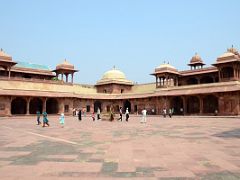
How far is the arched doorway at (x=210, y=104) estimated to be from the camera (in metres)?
33.8

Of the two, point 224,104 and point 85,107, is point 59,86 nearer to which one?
point 85,107

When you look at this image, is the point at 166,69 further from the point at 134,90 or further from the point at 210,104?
the point at 134,90

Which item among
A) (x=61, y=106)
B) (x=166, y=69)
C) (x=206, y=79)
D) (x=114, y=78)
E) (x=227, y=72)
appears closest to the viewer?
(x=227, y=72)

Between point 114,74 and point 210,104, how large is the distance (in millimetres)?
21865

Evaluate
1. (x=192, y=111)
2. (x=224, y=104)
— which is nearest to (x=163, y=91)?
(x=192, y=111)

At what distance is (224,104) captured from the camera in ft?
99.7

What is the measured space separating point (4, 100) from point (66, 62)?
16.0m

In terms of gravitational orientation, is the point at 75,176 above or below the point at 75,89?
below

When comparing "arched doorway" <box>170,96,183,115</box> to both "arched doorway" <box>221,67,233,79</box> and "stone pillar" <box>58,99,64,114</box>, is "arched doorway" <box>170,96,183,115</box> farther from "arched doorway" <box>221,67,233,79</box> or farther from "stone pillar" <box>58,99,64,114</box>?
"stone pillar" <box>58,99,64,114</box>

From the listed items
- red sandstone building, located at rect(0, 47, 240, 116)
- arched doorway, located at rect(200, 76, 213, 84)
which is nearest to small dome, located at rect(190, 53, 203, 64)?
red sandstone building, located at rect(0, 47, 240, 116)

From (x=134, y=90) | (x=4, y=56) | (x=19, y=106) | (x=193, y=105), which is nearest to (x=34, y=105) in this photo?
(x=19, y=106)

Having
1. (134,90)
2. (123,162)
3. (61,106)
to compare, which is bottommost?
(123,162)

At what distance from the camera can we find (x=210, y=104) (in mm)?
34438

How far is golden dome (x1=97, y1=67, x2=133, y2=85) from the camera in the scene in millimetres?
49703
